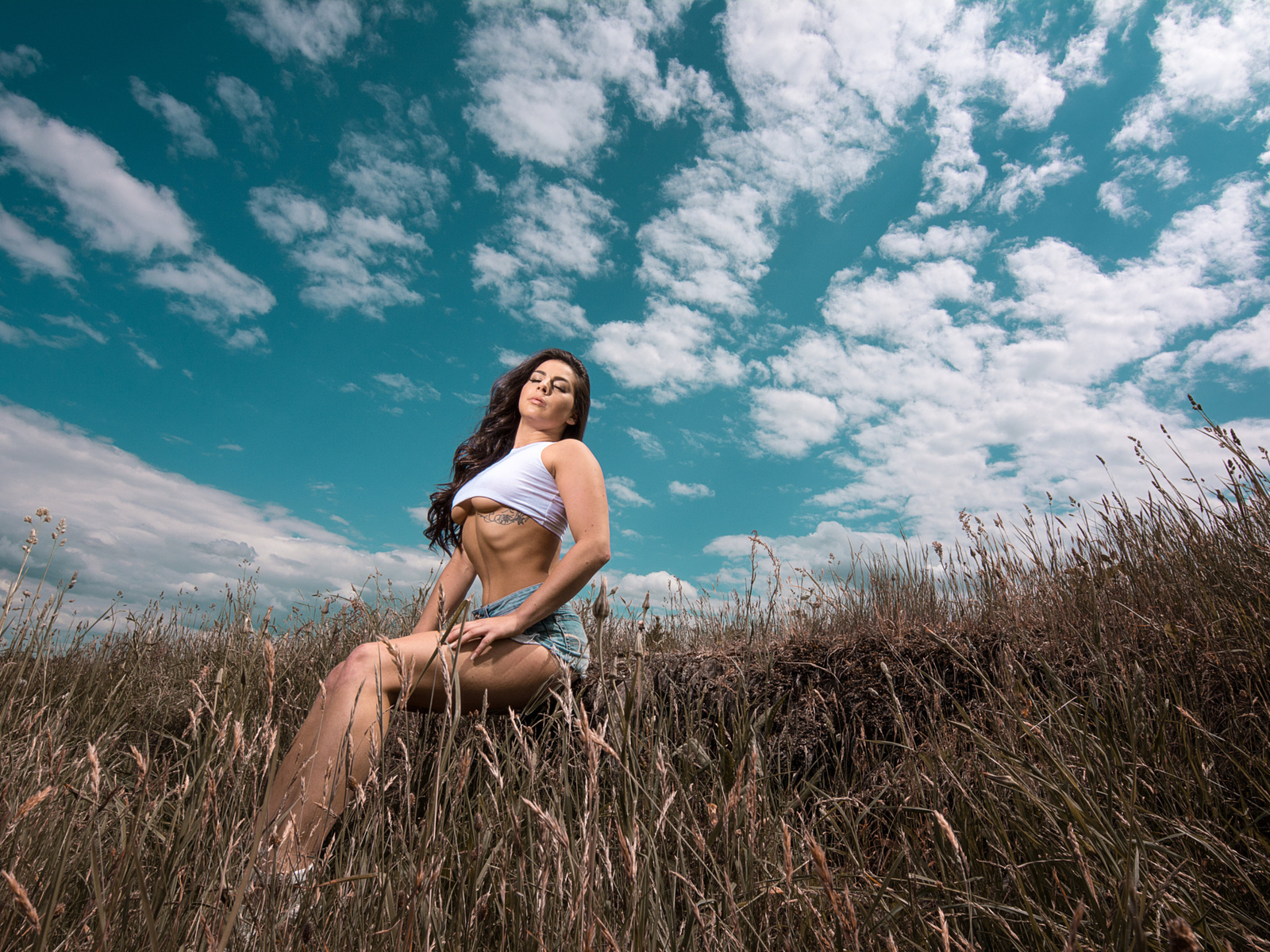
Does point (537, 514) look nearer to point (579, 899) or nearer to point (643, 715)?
point (643, 715)

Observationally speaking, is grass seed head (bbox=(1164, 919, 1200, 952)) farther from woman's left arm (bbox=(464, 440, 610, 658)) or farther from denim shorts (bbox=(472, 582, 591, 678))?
denim shorts (bbox=(472, 582, 591, 678))

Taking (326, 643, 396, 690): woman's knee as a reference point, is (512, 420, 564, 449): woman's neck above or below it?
above

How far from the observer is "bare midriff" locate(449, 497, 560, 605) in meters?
2.90

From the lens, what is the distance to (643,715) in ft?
5.95

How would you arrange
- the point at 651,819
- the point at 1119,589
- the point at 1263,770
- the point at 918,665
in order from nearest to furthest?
the point at 651,819 < the point at 1263,770 < the point at 918,665 < the point at 1119,589

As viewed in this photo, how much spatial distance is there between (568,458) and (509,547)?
483mm

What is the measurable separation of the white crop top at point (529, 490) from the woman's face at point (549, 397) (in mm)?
408

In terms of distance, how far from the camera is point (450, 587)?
10.6 ft

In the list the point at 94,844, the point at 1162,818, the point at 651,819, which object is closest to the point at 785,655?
the point at 1162,818

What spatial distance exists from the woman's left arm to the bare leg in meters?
0.10

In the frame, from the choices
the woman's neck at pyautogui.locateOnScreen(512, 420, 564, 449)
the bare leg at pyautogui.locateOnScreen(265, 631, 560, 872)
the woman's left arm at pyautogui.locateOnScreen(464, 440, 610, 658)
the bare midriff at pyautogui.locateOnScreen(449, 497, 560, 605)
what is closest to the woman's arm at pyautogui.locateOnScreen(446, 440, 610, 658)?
the woman's left arm at pyautogui.locateOnScreen(464, 440, 610, 658)

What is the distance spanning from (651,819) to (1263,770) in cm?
217

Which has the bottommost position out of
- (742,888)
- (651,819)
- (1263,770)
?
(742,888)

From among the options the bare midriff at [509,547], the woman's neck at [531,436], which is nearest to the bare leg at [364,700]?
the bare midriff at [509,547]
